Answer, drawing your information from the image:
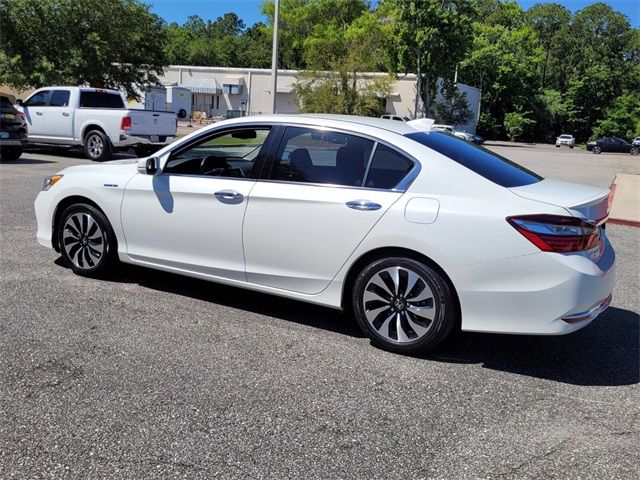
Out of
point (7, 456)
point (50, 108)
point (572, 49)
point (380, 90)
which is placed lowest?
point (7, 456)

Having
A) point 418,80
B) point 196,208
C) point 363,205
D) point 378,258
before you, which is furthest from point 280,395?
point 418,80

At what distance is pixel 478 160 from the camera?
453 cm

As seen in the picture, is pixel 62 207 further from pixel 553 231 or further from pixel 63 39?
pixel 63 39

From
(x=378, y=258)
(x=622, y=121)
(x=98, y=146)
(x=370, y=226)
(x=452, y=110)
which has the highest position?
(x=622, y=121)

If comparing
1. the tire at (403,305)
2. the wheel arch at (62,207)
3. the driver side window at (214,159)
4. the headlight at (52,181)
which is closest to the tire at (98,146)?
the headlight at (52,181)

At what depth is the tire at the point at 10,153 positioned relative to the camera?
15688mm

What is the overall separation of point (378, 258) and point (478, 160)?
111 centimetres

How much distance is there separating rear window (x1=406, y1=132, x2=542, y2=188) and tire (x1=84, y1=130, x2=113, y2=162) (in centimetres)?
1323

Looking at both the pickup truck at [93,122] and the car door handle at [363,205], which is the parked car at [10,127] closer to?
the pickup truck at [93,122]

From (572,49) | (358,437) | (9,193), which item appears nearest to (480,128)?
(572,49)

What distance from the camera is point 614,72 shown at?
80.9 m

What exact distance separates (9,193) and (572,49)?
96.8m

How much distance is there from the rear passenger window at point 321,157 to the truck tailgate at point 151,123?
12.2 metres

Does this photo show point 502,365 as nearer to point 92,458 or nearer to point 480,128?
point 92,458
